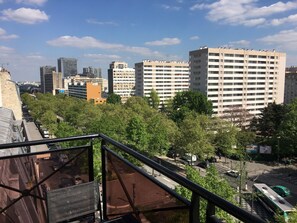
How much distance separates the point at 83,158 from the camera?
3.15m

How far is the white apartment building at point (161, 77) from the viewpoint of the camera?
259ft

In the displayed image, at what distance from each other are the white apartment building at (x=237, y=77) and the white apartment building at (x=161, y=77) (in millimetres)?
19948

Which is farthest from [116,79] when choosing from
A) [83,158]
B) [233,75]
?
[83,158]

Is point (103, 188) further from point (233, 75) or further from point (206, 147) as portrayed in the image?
point (233, 75)

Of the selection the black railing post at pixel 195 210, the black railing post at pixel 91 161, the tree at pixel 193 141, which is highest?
the black railing post at pixel 195 210

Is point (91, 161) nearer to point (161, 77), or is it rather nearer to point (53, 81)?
point (161, 77)

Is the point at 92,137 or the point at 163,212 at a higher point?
the point at 92,137

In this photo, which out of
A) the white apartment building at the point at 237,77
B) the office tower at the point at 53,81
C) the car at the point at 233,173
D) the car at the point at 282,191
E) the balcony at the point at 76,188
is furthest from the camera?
the office tower at the point at 53,81

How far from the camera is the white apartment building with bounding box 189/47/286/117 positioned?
57.4m

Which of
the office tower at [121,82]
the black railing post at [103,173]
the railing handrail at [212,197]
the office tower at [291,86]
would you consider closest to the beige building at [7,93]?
the black railing post at [103,173]

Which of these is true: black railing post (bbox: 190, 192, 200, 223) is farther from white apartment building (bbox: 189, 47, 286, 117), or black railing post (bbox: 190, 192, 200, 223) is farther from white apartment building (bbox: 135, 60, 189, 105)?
white apartment building (bbox: 135, 60, 189, 105)

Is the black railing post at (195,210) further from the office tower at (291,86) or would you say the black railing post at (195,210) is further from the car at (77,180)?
the office tower at (291,86)

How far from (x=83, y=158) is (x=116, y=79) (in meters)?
98.4

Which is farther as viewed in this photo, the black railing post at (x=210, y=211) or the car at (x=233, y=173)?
the car at (x=233, y=173)
